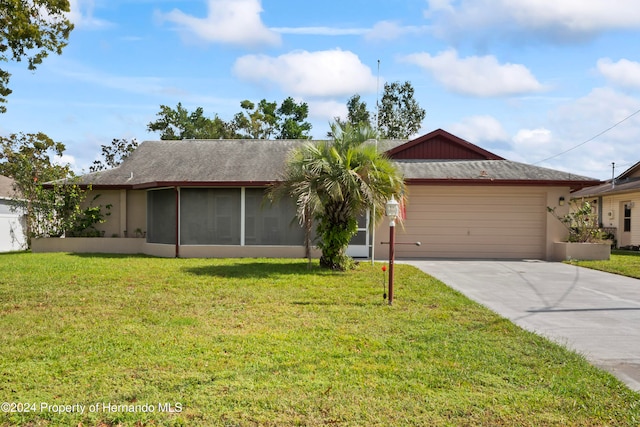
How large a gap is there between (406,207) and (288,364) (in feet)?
40.5

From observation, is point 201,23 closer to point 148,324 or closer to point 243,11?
point 243,11

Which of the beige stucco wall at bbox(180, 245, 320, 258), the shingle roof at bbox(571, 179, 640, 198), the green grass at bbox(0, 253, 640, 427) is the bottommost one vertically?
the green grass at bbox(0, 253, 640, 427)

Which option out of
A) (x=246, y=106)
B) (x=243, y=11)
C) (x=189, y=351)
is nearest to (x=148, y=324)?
(x=189, y=351)

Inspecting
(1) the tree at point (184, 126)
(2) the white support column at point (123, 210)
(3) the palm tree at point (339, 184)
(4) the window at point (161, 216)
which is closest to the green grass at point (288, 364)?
(3) the palm tree at point (339, 184)

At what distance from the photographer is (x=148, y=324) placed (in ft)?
22.1

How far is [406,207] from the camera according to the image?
16.9m

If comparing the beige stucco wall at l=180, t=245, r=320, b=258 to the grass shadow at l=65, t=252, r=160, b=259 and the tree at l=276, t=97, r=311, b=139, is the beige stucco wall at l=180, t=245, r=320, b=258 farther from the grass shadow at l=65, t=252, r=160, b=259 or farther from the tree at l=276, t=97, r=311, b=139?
the tree at l=276, t=97, r=311, b=139

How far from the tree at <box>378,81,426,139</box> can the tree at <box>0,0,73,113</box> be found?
28.7m

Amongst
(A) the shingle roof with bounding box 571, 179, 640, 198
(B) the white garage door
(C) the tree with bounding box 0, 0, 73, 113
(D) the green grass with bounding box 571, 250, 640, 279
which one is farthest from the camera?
(A) the shingle roof with bounding box 571, 179, 640, 198

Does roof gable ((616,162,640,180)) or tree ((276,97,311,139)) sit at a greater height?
tree ((276,97,311,139))

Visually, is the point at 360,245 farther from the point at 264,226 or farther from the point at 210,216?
the point at 210,216

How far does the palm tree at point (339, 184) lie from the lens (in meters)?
11.5

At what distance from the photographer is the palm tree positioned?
1149 cm

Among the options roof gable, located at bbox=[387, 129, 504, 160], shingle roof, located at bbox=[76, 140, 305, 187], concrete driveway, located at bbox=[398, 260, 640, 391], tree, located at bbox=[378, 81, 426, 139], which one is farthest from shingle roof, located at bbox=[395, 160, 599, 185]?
tree, located at bbox=[378, 81, 426, 139]
